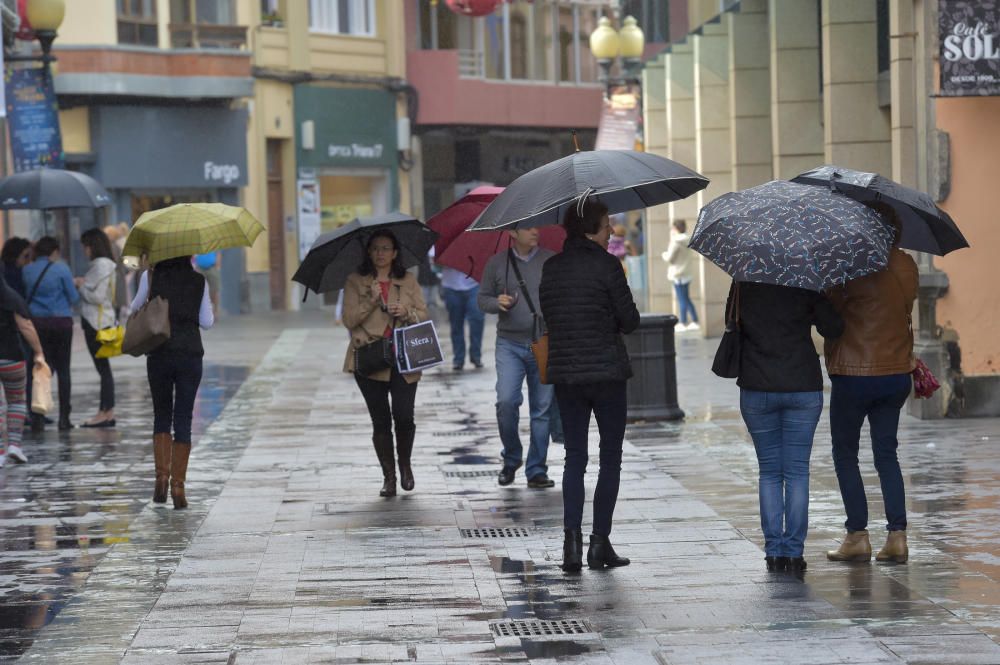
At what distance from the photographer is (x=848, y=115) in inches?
776

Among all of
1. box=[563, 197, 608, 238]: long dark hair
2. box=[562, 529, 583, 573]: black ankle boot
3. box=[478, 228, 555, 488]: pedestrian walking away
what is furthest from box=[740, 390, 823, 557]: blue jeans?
box=[478, 228, 555, 488]: pedestrian walking away

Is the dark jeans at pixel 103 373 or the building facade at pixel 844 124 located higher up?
the building facade at pixel 844 124

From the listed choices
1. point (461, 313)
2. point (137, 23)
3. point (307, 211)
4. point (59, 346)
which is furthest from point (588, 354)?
point (307, 211)

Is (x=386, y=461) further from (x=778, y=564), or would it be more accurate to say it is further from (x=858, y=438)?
(x=858, y=438)

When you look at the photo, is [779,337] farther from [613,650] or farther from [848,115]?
[848,115]

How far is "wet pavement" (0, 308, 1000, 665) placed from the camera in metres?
7.32

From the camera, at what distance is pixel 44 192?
17.3 m

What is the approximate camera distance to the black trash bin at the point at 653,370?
50.0 feet

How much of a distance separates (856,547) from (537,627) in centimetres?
197

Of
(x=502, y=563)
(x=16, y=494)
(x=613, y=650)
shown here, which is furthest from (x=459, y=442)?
(x=613, y=650)

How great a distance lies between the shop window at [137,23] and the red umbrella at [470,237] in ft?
85.1

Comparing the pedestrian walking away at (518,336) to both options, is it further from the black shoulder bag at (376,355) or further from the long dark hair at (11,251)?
the long dark hair at (11,251)

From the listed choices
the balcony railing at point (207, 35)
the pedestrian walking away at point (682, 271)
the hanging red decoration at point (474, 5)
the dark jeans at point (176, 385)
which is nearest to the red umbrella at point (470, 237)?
the dark jeans at point (176, 385)

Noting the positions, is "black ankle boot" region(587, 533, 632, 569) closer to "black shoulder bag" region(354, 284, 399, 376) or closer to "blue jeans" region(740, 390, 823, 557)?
"blue jeans" region(740, 390, 823, 557)
